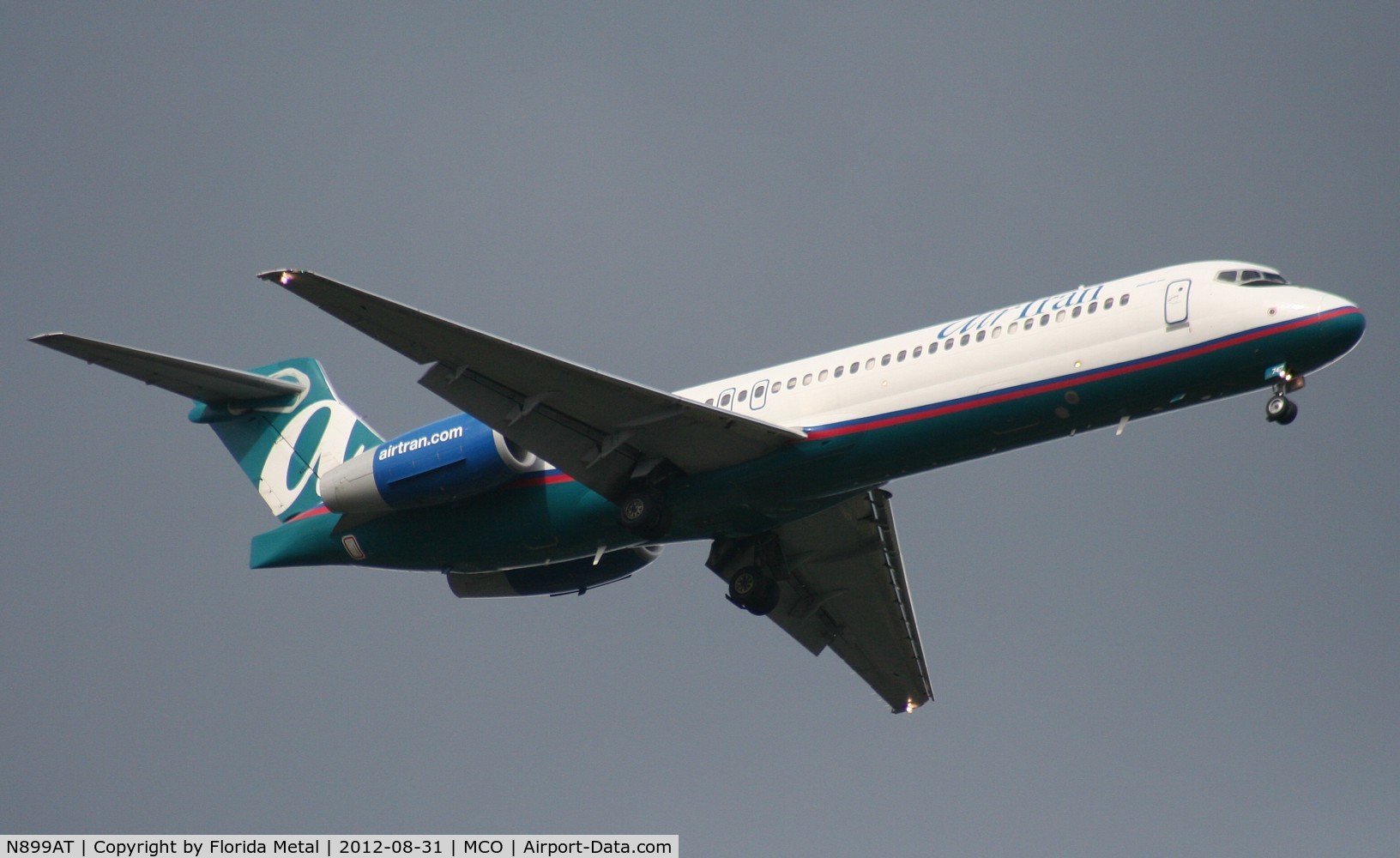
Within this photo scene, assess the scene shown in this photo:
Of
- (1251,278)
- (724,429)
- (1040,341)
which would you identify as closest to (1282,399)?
(1251,278)

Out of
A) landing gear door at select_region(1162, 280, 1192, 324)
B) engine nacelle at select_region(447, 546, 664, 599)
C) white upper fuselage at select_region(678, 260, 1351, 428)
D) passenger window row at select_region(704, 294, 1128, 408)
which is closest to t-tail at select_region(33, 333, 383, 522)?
engine nacelle at select_region(447, 546, 664, 599)

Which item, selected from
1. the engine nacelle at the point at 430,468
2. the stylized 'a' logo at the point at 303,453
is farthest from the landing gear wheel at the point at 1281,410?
the stylized 'a' logo at the point at 303,453

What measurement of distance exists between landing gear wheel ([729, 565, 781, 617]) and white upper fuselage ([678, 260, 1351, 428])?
4201mm

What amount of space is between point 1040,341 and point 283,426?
1337cm

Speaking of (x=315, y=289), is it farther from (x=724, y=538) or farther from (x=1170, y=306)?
(x=1170, y=306)

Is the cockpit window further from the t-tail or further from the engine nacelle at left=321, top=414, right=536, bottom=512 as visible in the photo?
the t-tail

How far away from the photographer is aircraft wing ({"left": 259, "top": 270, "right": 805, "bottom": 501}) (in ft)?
72.6

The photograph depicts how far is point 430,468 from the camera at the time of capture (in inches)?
971

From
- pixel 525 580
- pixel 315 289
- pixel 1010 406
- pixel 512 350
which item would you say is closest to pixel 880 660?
pixel 525 580

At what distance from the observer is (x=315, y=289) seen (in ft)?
68.2

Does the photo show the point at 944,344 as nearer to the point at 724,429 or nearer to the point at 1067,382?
the point at 1067,382

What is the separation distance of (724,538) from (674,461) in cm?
308

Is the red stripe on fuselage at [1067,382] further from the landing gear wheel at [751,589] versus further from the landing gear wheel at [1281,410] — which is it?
the landing gear wheel at [751,589]

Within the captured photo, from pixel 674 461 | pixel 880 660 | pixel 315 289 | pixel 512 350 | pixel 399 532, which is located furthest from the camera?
pixel 880 660
